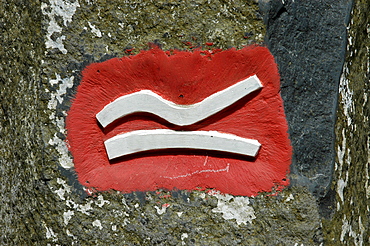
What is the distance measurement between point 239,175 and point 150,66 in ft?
1.42

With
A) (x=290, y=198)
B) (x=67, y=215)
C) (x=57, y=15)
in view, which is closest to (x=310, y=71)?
(x=290, y=198)

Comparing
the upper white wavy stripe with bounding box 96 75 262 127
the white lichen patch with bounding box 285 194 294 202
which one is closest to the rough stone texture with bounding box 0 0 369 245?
the white lichen patch with bounding box 285 194 294 202

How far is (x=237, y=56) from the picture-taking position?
125cm

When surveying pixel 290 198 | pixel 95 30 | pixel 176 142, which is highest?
pixel 95 30

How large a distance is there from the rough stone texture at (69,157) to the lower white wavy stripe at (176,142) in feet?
0.50

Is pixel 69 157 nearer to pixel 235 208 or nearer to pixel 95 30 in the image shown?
pixel 95 30

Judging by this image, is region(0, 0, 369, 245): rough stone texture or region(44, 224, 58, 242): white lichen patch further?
region(44, 224, 58, 242): white lichen patch

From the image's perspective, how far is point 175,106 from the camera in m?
1.29

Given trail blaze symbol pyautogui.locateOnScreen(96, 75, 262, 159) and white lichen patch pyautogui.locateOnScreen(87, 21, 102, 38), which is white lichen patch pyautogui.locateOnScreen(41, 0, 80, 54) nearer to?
white lichen patch pyautogui.locateOnScreen(87, 21, 102, 38)

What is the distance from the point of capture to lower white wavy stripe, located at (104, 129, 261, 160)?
4.19ft

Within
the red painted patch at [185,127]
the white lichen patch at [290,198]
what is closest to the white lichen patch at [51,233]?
the red painted patch at [185,127]

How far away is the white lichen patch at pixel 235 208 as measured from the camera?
4.35 feet

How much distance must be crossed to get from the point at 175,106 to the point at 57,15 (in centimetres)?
45

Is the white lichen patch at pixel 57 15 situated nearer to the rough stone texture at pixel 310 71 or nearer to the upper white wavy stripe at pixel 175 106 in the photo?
the upper white wavy stripe at pixel 175 106
